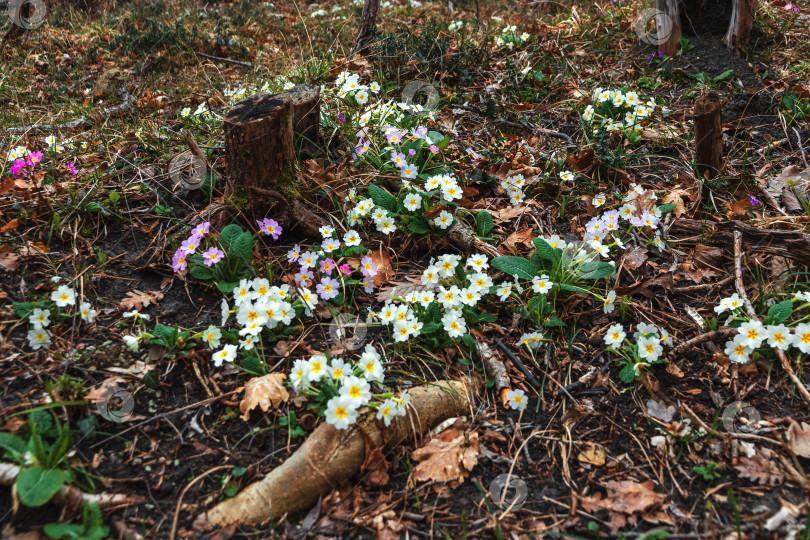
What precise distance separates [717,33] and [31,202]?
576cm

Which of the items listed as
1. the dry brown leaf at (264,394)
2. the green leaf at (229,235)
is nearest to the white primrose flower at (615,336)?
the dry brown leaf at (264,394)

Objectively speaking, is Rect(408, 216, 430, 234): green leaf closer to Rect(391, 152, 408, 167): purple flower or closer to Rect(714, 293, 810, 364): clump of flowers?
Rect(391, 152, 408, 167): purple flower

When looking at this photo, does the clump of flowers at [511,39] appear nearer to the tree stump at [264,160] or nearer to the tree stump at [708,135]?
the tree stump at [708,135]

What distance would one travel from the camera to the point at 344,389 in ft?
6.82

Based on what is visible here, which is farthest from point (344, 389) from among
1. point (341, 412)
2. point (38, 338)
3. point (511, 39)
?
point (511, 39)

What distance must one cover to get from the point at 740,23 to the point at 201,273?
5082 millimetres

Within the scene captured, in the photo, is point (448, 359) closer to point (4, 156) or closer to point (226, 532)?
point (226, 532)

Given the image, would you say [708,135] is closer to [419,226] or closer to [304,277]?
[419,226]

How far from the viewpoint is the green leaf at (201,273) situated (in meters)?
2.74

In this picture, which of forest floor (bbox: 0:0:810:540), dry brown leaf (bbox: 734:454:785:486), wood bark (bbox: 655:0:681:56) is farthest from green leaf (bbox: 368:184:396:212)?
wood bark (bbox: 655:0:681:56)

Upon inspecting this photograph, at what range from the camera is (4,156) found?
348 cm

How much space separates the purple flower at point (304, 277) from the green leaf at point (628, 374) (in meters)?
1.58

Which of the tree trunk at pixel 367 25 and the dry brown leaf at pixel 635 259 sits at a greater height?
the tree trunk at pixel 367 25

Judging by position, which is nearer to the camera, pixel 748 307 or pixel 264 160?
pixel 748 307
